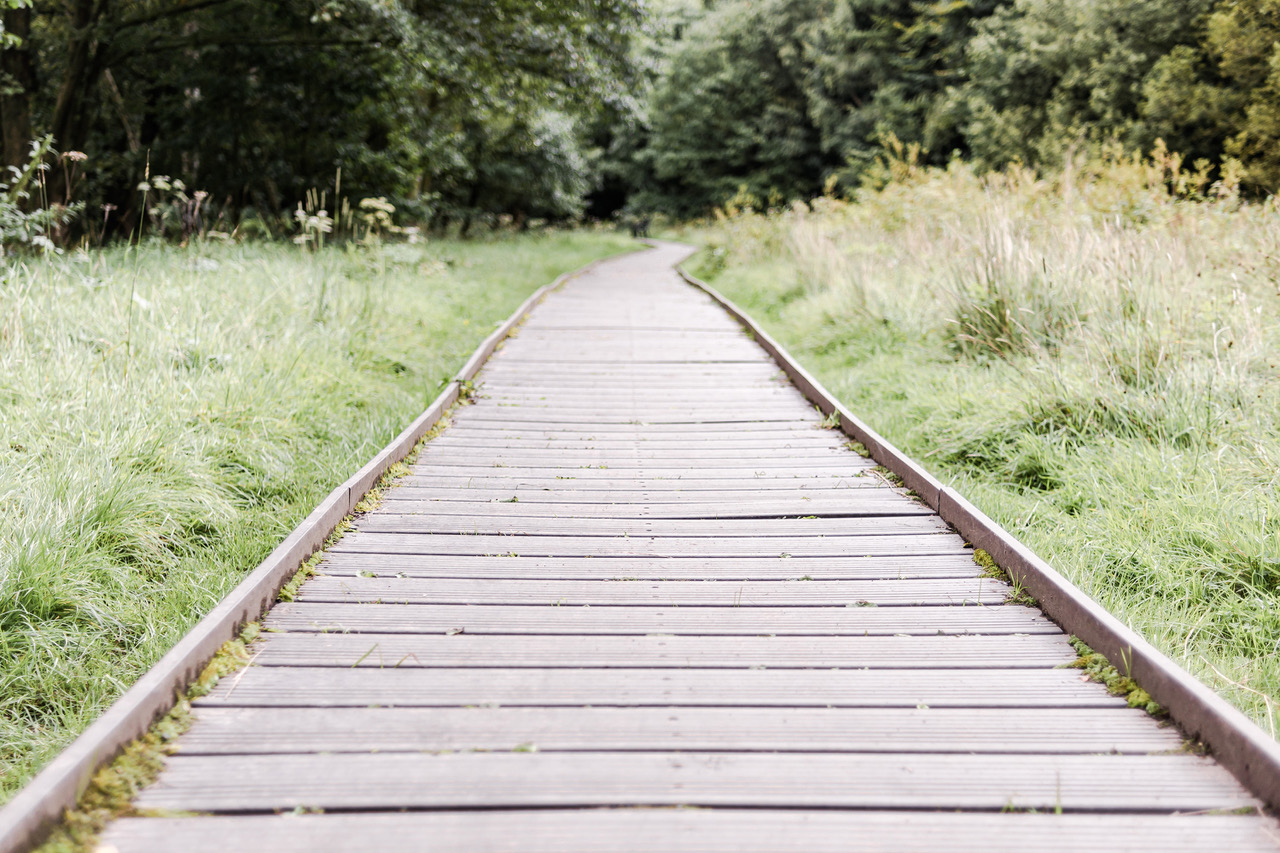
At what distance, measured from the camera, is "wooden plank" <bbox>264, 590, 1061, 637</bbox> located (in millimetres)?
2662

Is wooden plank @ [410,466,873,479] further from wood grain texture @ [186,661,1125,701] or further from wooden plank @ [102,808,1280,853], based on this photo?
wooden plank @ [102,808,1280,853]

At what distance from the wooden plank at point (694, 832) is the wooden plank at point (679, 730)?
0.24 meters

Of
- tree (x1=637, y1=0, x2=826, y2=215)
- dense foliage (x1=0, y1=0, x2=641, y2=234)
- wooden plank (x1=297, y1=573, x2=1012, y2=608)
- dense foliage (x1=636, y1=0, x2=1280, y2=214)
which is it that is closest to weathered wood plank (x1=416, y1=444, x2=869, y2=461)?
wooden plank (x1=297, y1=573, x2=1012, y2=608)

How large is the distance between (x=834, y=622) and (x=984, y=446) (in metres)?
2.22

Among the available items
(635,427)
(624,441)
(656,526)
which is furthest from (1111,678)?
(635,427)

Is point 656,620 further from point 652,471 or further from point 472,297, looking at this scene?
point 472,297

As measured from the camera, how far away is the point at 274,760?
78.5 inches

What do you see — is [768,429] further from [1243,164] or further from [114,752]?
[1243,164]

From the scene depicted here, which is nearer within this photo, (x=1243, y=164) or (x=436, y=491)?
(x=436, y=491)

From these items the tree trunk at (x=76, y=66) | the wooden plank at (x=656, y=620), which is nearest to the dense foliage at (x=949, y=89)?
the wooden plank at (x=656, y=620)

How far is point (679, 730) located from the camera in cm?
213

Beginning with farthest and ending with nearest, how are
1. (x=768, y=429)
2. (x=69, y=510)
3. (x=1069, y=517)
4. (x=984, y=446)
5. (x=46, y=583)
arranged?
(x=768, y=429)
(x=984, y=446)
(x=1069, y=517)
(x=69, y=510)
(x=46, y=583)

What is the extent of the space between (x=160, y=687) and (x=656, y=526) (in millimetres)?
2024

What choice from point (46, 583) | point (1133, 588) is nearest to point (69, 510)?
point (46, 583)
